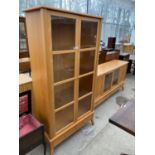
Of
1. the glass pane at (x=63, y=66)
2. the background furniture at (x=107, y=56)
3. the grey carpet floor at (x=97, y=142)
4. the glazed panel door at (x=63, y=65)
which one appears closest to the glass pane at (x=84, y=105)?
the glazed panel door at (x=63, y=65)

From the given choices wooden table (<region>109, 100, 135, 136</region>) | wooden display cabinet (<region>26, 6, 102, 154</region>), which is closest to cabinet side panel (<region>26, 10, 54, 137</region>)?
wooden display cabinet (<region>26, 6, 102, 154</region>)

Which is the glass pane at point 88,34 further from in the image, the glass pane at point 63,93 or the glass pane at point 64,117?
the glass pane at point 64,117

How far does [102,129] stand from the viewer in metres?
2.38

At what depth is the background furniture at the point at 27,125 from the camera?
1499 millimetres

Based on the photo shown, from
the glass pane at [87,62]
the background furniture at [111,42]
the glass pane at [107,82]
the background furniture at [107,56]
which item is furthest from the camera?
the background furniture at [111,42]

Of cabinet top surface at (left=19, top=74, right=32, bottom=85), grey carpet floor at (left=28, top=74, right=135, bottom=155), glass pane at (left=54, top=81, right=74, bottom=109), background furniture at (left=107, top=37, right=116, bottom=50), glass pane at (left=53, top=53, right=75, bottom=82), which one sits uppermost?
background furniture at (left=107, top=37, right=116, bottom=50)

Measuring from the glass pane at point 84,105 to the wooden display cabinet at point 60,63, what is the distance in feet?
0.05

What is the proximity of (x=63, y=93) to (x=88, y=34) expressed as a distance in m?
0.83

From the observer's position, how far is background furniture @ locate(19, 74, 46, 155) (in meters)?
1.50

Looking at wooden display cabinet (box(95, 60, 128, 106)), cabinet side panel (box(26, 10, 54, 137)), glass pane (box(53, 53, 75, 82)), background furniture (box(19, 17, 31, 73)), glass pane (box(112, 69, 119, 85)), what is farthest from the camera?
glass pane (box(112, 69, 119, 85))

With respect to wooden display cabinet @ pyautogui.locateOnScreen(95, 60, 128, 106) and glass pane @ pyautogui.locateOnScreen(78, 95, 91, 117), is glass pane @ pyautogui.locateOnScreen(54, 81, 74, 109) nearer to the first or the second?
glass pane @ pyautogui.locateOnScreen(78, 95, 91, 117)

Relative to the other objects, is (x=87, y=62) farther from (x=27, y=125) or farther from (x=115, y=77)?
(x=115, y=77)

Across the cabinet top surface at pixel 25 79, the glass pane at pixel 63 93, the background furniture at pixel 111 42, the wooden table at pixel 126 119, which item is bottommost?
the wooden table at pixel 126 119
